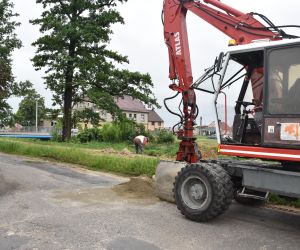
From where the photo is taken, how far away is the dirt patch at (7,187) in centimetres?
1015

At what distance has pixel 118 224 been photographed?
7406mm

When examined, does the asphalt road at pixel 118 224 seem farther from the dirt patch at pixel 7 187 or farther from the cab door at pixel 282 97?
the cab door at pixel 282 97

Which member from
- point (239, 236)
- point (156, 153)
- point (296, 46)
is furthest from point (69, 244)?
point (156, 153)

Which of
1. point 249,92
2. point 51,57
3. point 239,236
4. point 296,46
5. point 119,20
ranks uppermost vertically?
point 119,20

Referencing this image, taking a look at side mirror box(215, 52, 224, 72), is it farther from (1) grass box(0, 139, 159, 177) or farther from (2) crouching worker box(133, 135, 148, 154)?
(2) crouching worker box(133, 135, 148, 154)

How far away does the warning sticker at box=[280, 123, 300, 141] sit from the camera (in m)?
6.76

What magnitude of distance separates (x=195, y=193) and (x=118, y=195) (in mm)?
2525

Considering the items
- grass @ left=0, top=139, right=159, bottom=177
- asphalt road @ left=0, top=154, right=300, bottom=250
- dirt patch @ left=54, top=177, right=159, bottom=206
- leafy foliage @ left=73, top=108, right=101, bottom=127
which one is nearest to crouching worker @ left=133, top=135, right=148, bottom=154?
grass @ left=0, top=139, right=159, bottom=177

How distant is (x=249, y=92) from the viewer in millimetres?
8148

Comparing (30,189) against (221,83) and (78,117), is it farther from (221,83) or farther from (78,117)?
(78,117)

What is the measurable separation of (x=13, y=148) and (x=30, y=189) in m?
12.1

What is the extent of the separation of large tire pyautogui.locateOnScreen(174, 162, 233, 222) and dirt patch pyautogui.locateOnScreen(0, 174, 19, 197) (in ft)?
14.0

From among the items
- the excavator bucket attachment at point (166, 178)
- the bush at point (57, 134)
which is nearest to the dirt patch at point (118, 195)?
the excavator bucket attachment at point (166, 178)

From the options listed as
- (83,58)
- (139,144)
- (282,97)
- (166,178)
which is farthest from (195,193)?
(83,58)
